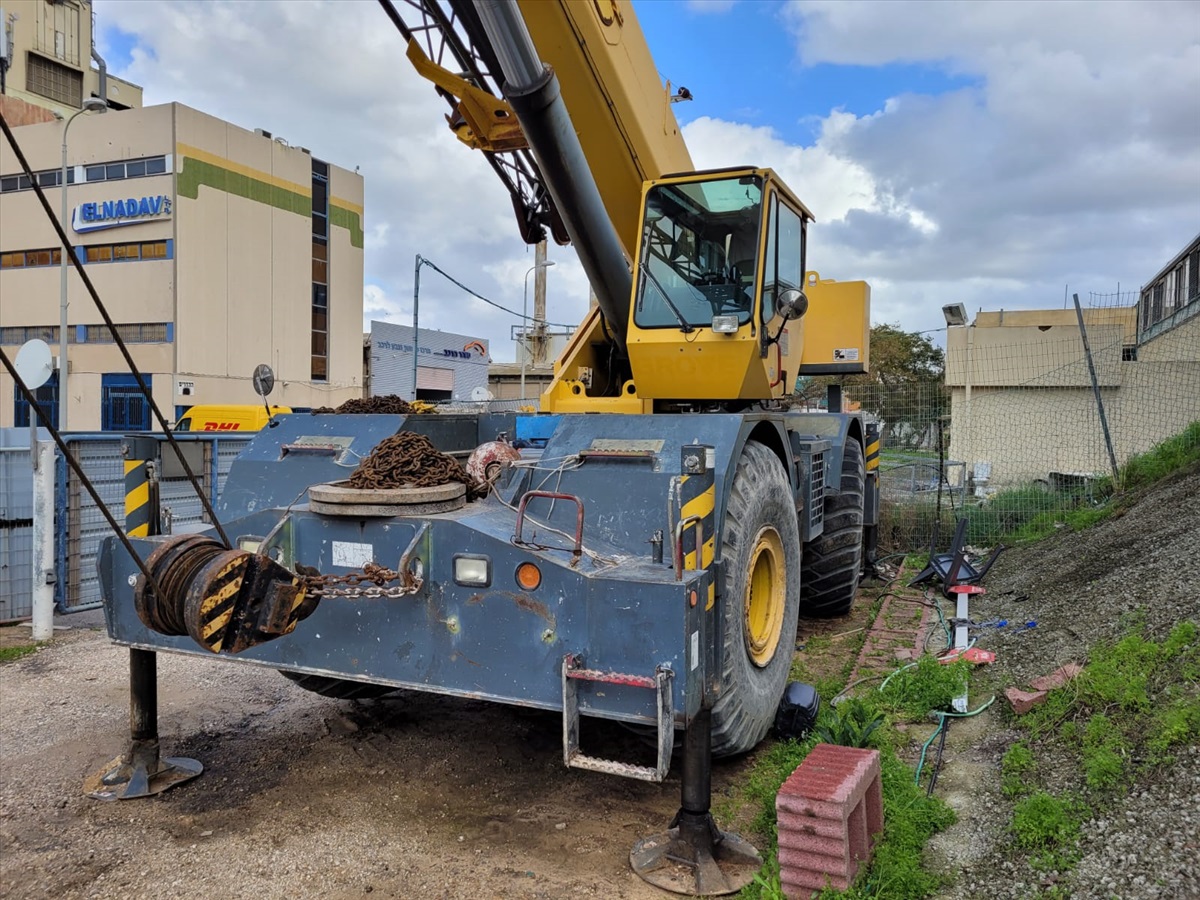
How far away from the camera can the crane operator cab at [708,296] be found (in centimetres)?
482

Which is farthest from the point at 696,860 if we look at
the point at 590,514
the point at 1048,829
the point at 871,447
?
the point at 871,447

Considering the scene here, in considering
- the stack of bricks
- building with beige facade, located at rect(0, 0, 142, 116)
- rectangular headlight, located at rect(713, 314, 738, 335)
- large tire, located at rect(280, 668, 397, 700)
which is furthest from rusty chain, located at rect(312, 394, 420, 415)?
building with beige facade, located at rect(0, 0, 142, 116)

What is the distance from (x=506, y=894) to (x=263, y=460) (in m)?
2.46

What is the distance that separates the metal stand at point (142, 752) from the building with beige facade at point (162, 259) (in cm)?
2603

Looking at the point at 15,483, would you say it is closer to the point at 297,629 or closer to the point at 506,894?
the point at 297,629

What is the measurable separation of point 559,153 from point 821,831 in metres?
3.10

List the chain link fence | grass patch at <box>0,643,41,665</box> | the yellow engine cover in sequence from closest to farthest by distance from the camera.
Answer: grass patch at <box>0,643,41,665</box>, the yellow engine cover, the chain link fence

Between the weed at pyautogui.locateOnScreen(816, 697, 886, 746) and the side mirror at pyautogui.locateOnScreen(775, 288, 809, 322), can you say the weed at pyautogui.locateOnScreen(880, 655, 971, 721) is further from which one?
the side mirror at pyautogui.locateOnScreen(775, 288, 809, 322)

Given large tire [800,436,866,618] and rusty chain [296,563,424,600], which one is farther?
large tire [800,436,866,618]

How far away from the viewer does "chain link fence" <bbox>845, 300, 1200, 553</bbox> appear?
10.2 metres

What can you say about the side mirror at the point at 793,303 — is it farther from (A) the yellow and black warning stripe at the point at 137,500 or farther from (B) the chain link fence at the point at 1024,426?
(B) the chain link fence at the point at 1024,426

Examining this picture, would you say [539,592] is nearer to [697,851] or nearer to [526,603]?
[526,603]

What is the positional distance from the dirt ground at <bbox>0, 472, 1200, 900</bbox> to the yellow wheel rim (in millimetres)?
640

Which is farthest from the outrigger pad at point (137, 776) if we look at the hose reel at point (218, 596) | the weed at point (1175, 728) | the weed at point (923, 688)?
the weed at point (1175, 728)
